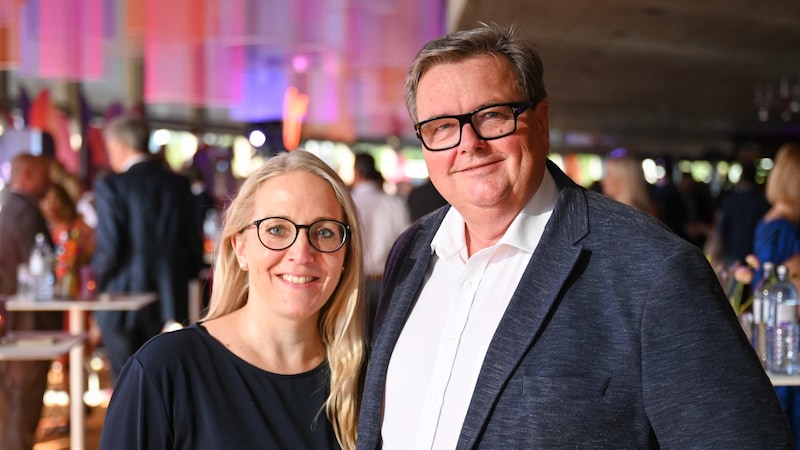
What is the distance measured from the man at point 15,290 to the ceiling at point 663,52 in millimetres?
3055

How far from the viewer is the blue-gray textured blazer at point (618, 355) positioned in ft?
4.05

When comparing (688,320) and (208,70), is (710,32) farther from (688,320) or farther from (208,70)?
(688,320)

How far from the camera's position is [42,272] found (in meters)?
4.91

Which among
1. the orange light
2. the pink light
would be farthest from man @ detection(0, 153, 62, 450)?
the pink light

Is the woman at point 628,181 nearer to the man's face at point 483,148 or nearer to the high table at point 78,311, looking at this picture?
the high table at point 78,311

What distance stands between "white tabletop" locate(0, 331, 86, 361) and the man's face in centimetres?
274

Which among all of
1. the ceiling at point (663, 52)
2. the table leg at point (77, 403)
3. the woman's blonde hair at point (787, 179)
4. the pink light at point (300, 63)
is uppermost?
the pink light at point (300, 63)

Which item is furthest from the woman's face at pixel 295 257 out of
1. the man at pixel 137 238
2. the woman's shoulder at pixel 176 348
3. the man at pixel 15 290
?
the man at pixel 137 238

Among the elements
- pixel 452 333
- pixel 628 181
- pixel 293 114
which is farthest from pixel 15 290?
A: pixel 293 114

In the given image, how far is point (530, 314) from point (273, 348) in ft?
2.17

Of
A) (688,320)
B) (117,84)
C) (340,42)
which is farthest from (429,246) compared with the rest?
(117,84)

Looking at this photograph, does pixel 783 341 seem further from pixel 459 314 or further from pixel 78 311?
pixel 78 311

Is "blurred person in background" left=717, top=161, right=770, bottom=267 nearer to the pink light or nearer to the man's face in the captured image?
the man's face

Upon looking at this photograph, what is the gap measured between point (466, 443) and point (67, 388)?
5.23 meters
